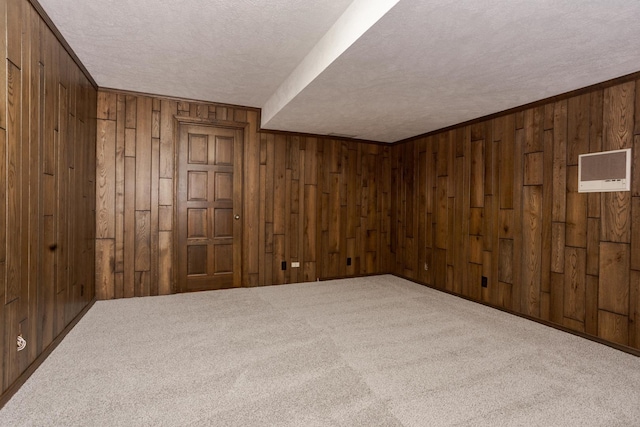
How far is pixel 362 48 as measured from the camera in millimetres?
2242

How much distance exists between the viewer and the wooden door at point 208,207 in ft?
14.0

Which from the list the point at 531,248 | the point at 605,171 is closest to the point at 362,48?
the point at 605,171

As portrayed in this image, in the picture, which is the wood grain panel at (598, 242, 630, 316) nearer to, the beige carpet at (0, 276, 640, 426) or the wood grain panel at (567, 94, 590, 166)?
the beige carpet at (0, 276, 640, 426)

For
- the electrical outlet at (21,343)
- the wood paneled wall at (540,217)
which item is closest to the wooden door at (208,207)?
the electrical outlet at (21,343)

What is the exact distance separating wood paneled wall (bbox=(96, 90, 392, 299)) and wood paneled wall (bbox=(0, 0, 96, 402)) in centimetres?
59

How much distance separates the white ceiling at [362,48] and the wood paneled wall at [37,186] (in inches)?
15.2

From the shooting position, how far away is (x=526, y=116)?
3.47m

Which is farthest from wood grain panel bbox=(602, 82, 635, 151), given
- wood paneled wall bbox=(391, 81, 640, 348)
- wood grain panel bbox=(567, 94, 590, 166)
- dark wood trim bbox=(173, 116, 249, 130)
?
dark wood trim bbox=(173, 116, 249, 130)

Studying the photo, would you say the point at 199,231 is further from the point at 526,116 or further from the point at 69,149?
the point at 526,116

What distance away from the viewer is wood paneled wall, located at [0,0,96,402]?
188 centimetres

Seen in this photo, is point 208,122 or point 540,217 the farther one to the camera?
point 208,122

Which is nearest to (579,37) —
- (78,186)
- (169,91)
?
(169,91)

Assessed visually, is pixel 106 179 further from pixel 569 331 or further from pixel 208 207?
pixel 569 331

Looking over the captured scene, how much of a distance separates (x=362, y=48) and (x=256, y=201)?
9.39ft
